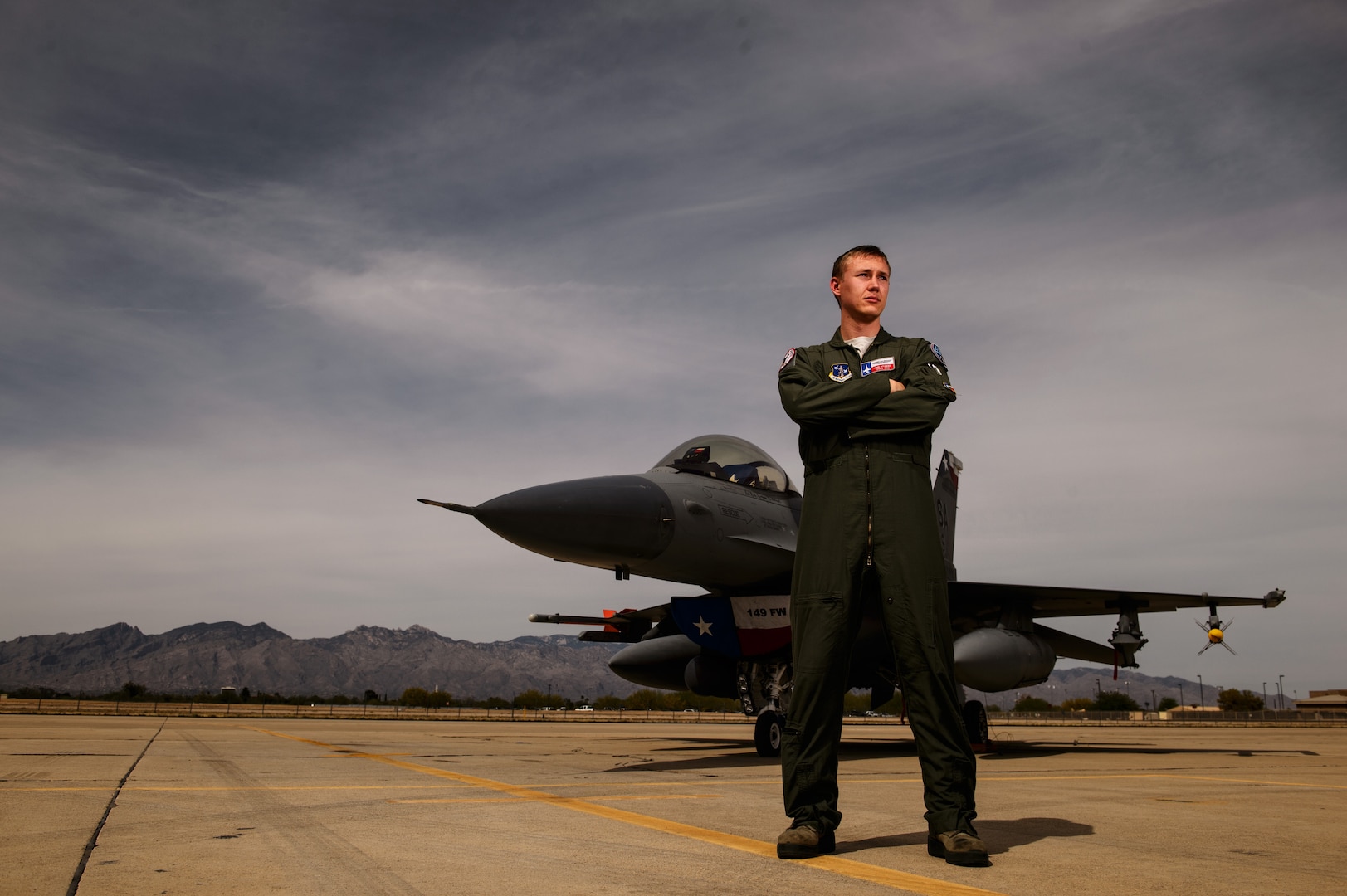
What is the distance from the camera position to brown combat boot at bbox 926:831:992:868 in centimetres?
313

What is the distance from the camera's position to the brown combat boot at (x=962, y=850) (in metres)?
3.13

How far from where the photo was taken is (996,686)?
12.0 metres

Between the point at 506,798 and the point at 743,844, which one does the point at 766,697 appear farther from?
the point at 743,844

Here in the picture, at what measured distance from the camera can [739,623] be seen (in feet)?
35.3

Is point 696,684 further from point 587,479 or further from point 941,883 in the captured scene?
point 941,883

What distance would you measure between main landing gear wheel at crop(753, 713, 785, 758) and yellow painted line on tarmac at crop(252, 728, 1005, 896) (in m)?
4.96

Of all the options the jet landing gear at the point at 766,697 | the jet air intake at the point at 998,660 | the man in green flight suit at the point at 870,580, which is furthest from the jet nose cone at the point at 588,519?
the jet air intake at the point at 998,660

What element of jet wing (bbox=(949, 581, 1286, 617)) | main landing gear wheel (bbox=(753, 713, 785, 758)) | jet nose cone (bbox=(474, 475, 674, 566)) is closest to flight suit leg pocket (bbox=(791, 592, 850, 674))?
jet nose cone (bbox=(474, 475, 674, 566))

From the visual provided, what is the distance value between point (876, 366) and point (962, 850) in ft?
6.37

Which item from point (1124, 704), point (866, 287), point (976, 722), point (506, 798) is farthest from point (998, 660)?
point (1124, 704)

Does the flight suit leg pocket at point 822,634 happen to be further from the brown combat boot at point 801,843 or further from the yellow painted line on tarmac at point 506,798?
the yellow painted line on tarmac at point 506,798

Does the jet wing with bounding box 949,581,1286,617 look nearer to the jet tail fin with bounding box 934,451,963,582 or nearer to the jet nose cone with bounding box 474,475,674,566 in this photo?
the jet tail fin with bounding box 934,451,963,582

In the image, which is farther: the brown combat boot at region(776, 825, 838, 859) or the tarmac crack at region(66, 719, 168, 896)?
the brown combat boot at region(776, 825, 838, 859)

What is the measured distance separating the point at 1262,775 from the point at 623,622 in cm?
1095
